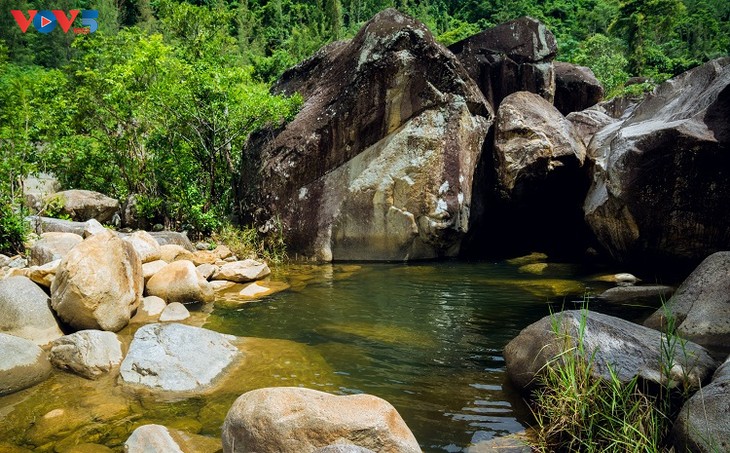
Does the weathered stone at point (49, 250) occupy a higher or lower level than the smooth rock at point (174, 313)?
higher

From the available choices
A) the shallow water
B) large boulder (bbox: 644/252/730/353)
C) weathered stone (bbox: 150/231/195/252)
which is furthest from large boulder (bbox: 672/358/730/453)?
weathered stone (bbox: 150/231/195/252)

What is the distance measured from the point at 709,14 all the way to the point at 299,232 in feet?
160

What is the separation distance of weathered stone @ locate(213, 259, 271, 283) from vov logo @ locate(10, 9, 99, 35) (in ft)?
137

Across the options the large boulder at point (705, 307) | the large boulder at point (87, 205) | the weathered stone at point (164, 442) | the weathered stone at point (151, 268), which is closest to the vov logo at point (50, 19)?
the large boulder at point (87, 205)

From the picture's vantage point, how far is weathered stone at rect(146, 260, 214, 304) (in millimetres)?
9367

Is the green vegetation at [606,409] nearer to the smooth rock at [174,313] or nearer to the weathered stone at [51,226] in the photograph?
the smooth rock at [174,313]

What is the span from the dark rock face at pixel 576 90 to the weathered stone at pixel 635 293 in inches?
549

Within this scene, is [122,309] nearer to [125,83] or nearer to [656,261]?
[125,83]

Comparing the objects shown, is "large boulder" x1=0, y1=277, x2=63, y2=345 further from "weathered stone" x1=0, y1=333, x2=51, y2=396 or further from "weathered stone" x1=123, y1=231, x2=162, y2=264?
"weathered stone" x1=123, y1=231, x2=162, y2=264

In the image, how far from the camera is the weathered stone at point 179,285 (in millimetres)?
9367

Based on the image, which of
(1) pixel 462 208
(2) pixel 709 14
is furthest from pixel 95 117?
(2) pixel 709 14

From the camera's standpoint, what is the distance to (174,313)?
8.52 m

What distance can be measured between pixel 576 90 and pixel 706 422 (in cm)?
2016

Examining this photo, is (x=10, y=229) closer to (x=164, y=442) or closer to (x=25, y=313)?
(x=25, y=313)
